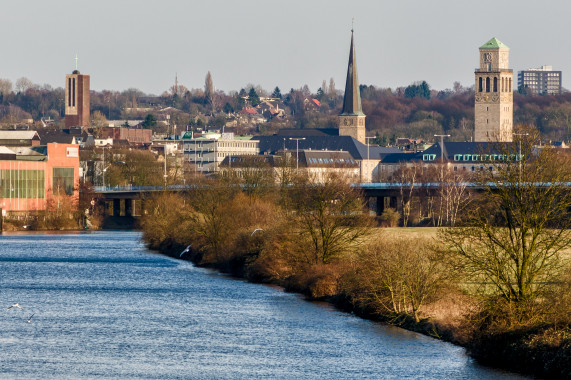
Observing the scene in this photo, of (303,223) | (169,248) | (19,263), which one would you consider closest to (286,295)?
(303,223)

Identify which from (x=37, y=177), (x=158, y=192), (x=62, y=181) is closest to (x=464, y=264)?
(x=158, y=192)

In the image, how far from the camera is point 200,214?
7862cm

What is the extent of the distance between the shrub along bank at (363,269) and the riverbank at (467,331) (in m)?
0.04

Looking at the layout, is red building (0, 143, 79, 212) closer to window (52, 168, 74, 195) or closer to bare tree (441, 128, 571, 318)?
window (52, 168, 74, 195)

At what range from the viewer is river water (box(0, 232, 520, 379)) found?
35.6 meters

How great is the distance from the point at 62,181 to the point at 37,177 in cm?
331

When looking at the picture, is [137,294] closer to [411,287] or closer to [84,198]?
[411,287]

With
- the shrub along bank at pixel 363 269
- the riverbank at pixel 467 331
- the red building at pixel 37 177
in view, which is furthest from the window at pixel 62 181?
the riverbank at pixel 467 331

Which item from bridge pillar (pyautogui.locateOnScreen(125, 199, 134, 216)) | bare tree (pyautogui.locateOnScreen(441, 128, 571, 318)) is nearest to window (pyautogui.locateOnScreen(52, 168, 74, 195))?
bridge pillar (pyautogui.locateOnScreen(125, 199, 134, 216))

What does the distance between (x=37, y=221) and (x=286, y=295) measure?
73450 millimetres

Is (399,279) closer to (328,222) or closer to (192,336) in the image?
(192,336)

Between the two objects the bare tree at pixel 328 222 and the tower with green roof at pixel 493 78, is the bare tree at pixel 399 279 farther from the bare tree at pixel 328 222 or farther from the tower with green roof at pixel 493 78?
the tower with green roof at pixel 493 78

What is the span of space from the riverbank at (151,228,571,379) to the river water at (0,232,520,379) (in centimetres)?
48

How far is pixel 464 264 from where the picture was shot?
116 ft
